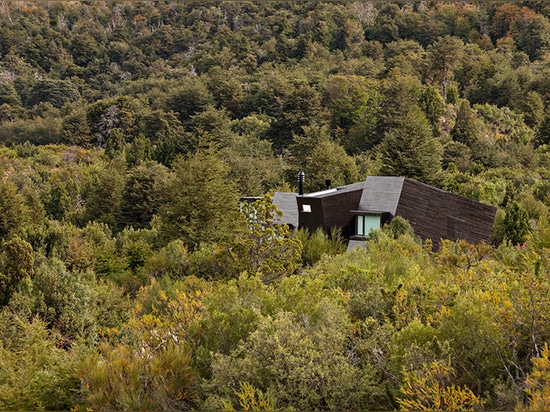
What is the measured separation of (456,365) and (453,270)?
4577mm

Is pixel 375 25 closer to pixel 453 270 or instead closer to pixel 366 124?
pixel 366 124

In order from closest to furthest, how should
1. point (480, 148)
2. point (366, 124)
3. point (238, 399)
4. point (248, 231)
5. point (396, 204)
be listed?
point (238, 399) < point (248, 231) < point (396, 204) < point (480, 148) < point (366, 124)

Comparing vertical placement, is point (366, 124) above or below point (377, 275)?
below

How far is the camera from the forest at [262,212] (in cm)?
544

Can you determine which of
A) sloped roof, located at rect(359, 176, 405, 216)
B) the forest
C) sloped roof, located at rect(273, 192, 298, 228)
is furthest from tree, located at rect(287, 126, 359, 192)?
sloped roof, located at rect(359, 176, 405, 216)

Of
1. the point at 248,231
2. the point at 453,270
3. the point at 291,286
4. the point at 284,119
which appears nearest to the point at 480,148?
the point at 284,119

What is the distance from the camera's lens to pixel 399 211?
18.6 m

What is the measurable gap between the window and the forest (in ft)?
5.14

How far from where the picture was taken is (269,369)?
546cm

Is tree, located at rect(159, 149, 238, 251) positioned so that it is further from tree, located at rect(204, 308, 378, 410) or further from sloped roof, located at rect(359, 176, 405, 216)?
tree, located at rect(204, 308, 378, 410)

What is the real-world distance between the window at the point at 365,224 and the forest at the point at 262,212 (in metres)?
1.57

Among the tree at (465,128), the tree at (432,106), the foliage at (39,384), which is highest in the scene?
the foliage at (39,384)

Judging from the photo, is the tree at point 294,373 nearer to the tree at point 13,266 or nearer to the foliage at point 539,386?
the foliage at point 539,386

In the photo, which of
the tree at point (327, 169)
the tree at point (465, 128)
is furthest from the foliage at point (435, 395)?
the tree at point (465, 128)
